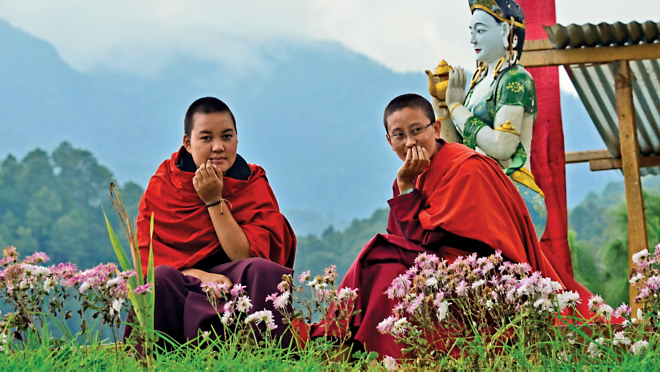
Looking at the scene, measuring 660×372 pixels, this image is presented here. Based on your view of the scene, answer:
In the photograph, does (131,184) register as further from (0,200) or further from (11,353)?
(11,353)

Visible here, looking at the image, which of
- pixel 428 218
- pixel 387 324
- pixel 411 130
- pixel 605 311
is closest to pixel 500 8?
pixel 411 130

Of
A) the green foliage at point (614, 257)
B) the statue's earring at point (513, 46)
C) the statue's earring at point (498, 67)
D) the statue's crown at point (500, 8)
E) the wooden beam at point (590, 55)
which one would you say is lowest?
the green foliage at point (614, 257)

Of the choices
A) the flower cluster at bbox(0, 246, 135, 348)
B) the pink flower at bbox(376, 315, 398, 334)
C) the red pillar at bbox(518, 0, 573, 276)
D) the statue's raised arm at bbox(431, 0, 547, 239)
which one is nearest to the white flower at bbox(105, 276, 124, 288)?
the flower cluster at bbox(0, 246, 135, 348)

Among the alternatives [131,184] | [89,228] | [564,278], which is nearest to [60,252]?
[89,228]

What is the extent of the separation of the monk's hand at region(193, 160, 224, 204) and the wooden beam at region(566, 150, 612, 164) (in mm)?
7660

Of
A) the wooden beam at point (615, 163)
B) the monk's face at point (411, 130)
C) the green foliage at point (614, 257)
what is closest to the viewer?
the monk's face at point (411, 130)

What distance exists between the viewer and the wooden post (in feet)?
21.9

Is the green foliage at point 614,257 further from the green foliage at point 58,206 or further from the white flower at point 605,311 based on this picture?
the green foliage at point 58,206

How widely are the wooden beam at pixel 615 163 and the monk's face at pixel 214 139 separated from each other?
744 centimetres

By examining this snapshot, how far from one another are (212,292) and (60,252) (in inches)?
1854

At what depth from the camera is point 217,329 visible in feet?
11.3

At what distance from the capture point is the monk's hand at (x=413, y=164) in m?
3.76

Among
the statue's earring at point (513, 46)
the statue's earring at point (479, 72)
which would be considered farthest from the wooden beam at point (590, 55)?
the statue's earring at point (513, 46)

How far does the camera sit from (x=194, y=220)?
384cm
